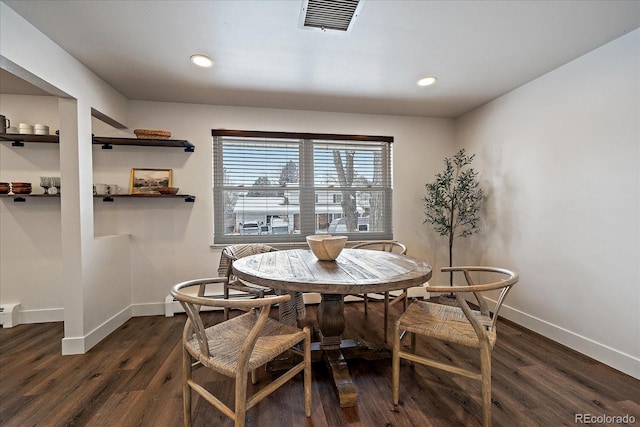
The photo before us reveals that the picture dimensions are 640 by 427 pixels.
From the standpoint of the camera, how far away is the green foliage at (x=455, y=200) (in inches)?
126

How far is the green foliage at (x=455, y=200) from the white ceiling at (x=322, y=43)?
0.89 metres

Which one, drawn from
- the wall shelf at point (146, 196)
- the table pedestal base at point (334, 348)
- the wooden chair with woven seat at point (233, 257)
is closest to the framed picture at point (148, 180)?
the wall shelf at point (146, 196)

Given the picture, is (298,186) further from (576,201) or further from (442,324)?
(576,201)

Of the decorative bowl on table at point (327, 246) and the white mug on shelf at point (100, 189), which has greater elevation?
the white mug on shelf at point (100, 189)

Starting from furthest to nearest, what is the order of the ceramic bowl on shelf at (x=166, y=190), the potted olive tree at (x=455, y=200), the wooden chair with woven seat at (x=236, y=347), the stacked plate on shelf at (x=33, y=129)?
the potted olive tree at (x=455, y=200) → the ceramic bowl on shelf at (x=166, y=190) → the stacked plate on shelf at (x=33, y=129) → the wooden chair with woven seat at (x=236, y=347)

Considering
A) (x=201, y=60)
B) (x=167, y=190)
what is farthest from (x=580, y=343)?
(x=167, y=190)

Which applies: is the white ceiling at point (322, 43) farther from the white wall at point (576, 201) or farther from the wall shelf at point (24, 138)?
the wall shelf at point (24, 138)

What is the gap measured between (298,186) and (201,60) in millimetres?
1613

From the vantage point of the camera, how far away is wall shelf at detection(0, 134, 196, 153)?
2.52m

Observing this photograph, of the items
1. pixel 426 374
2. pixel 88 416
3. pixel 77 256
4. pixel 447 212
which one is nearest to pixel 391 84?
pixel 447 212

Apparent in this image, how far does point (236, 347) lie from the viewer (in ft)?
4.44

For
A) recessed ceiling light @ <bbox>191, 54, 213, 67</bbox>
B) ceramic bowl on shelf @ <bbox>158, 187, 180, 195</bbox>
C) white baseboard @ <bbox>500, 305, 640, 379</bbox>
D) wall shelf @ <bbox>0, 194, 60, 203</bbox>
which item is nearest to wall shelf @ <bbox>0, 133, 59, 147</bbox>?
wall shelf @ <bbox>0, 194, 60, 203</bbox>

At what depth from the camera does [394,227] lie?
351 centimetres

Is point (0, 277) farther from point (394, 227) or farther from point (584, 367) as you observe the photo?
point (584, 367)
